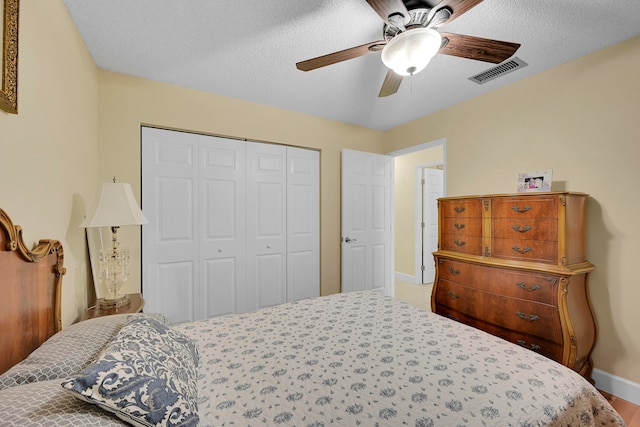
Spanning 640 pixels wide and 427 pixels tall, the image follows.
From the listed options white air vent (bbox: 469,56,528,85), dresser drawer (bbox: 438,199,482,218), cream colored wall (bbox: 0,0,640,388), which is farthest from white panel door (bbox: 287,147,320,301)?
white air vent (bbox: 469,56,528,85)

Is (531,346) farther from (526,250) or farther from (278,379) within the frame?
(278,379)

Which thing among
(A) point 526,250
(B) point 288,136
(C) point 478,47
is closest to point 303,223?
(B) point 288,136

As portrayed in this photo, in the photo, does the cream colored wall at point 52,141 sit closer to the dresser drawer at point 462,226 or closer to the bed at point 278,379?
the bed at point 278,379

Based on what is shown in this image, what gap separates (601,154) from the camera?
2.14 meters

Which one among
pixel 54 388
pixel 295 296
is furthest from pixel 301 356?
pixel 295 296

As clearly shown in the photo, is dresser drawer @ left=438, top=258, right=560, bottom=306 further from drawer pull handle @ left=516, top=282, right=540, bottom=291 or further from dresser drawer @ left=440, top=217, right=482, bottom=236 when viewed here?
dresser drawer @ left=440, top=217, right=482, bottom=236

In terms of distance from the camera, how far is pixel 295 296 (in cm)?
340

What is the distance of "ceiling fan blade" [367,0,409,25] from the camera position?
4.19ft

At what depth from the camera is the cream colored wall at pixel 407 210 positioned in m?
5.08

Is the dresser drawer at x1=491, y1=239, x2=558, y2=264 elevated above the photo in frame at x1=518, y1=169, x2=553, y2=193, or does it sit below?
below

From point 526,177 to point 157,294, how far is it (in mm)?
3531

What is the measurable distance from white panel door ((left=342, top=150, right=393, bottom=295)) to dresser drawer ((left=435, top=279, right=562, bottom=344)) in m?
1.14

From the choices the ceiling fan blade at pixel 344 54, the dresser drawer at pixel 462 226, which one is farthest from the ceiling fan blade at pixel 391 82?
the dresser drawer at pixel 462 226

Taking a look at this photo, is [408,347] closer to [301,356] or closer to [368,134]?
[301,356]
